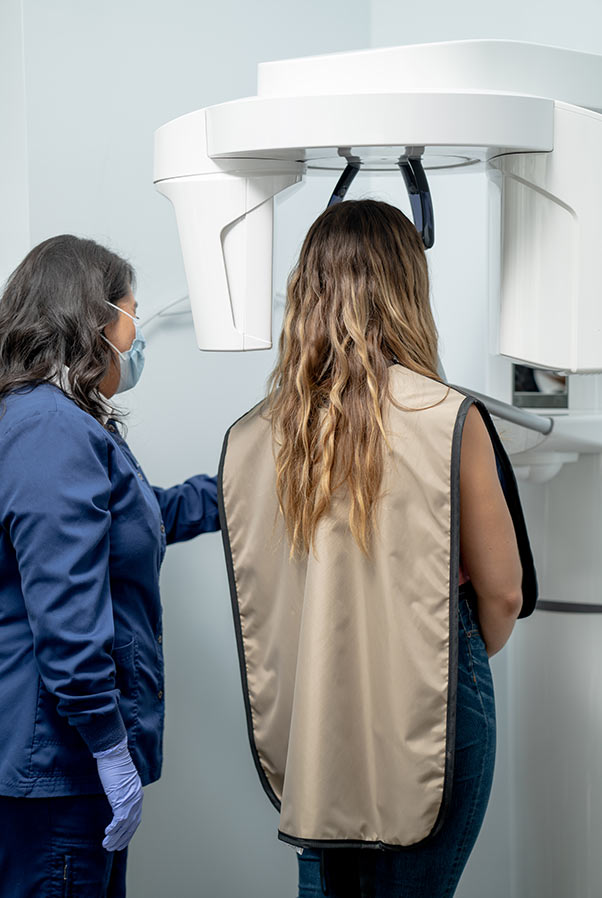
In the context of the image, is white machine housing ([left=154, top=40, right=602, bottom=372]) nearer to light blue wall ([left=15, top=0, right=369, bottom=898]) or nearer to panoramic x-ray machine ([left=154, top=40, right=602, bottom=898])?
panoramic x-ray machine ([left=154, top=40, right=602, bottom=898])

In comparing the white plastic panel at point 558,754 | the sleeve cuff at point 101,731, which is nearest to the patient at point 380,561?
the sleeve cuff at point 101,731

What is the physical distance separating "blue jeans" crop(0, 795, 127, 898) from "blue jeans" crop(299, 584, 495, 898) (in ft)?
0.96

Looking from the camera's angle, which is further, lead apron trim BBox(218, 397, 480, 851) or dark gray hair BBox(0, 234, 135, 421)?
dark gray hair BBox(0, 234, 135, 421)

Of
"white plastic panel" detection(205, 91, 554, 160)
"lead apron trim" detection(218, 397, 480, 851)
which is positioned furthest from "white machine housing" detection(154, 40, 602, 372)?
"lead apron trim" detection(218, 397, 480, 851)

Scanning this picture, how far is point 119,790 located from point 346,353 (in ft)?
1.99

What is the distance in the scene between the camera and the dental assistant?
3.98 ft

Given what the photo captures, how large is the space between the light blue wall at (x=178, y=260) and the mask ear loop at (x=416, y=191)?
511 millimetres

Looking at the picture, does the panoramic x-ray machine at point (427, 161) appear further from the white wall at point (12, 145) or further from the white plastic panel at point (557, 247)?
the white wall at point (12, 145)

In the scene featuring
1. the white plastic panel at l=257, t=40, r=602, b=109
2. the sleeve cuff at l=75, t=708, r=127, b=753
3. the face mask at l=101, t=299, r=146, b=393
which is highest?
the white plastic panel at l=257, t=40, r=602, b=109

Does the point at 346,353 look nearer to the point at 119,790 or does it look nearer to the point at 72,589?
the point at 72,589

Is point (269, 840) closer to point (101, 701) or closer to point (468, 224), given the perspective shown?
point (101, 701)

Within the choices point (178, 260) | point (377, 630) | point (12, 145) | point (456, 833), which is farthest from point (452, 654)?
point (12, 145)

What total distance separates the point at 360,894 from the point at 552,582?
62 centimetres

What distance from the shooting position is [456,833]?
50.0 inches
